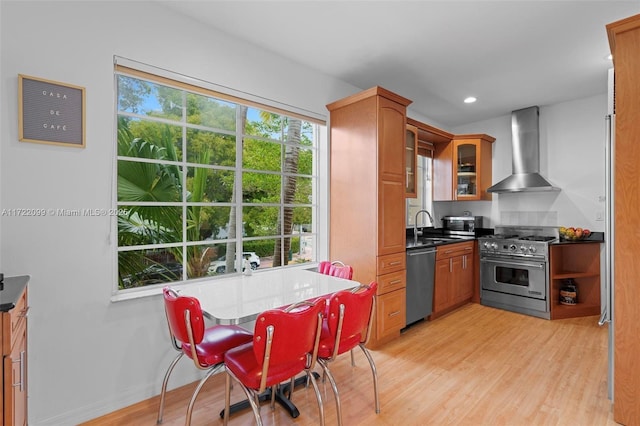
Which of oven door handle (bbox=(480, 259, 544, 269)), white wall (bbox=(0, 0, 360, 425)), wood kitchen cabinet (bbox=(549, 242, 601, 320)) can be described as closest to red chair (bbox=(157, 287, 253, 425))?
white wall (bbox=(0, 0, 360, 425))

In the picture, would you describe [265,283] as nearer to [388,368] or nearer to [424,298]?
[388,368]

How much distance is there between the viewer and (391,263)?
3055 mm

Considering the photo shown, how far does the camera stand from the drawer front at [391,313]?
2.96 m

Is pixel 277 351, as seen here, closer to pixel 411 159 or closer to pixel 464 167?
pixel 411 159

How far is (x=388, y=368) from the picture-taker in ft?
8.52

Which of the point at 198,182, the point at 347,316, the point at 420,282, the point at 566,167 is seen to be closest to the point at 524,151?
the point at 566,167

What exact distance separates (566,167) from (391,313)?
314 centimetres

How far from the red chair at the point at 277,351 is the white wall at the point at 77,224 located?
0.88m

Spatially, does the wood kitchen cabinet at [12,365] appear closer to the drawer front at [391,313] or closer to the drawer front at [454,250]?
the drawer front at [391,313]

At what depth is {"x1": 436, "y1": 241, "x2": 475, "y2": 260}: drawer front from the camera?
376 centimetres

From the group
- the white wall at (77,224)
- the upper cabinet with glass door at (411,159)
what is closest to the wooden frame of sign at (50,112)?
the white wall at (77,224)

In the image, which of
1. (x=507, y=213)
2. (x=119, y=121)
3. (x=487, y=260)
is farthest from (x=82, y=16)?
(x=507, y=213)

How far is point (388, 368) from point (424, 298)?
1.14 metres

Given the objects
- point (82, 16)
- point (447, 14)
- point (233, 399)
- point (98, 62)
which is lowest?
point (233, 399)
